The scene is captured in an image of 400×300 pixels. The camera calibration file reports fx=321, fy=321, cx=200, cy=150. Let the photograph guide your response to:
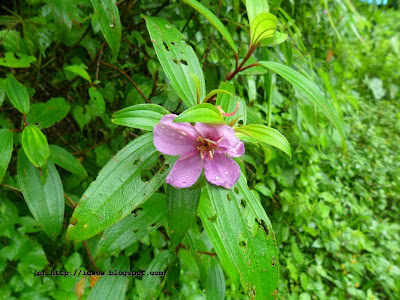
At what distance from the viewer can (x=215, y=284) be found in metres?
0.80

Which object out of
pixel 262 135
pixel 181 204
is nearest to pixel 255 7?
pixel 262 135

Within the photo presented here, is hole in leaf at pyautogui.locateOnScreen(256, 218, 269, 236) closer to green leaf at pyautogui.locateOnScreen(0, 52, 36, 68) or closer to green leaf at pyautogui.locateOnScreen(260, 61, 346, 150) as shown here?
green leaf at pyautogui.locateOnScreen(260, 61, 346, 150)

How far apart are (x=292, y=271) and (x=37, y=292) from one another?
118 centimetres

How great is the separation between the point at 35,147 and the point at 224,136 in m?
0.42

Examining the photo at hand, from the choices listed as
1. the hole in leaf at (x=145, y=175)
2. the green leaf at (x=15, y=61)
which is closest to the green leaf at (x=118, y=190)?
the hole in leaf at (x=145, y=175)

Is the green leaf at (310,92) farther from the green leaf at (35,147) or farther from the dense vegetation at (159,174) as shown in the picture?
the green leaf at (35,147)

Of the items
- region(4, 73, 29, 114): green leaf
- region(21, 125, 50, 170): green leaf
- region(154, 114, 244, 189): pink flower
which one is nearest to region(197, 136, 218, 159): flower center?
region(154, 114, 244, 189): pink flower

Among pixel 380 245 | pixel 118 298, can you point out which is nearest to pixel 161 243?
pixel 118 298

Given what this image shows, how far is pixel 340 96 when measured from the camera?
82.7 inches

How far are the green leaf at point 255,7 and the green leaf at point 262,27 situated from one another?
0.05 meters

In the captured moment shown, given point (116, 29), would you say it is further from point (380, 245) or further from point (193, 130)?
point (380, 245)

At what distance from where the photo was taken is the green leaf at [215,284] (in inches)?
30.8

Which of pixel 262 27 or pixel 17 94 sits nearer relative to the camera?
pixel 262 27

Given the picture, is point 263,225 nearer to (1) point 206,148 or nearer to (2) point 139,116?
(1) point 206,148
